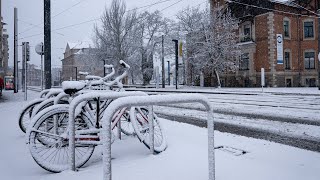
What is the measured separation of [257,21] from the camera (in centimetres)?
3512

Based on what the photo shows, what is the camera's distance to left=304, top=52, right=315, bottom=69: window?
33991mm

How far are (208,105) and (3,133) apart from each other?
17.1 ft

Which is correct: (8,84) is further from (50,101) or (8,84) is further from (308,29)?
(50,101)

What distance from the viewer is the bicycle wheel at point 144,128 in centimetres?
472

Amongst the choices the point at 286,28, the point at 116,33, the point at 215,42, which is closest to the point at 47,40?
the point at 215,42

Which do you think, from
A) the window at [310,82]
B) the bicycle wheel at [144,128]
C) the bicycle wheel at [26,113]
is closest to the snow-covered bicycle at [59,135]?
the bicycle wheel at [144,128]

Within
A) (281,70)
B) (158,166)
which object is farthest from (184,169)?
(281,70)

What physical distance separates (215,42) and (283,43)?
7.52 meters

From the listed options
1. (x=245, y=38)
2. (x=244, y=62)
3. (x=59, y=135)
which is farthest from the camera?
(x=245, y=38)

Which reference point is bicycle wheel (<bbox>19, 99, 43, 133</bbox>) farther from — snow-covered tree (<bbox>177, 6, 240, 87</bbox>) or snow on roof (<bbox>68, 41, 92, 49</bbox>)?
snow on roof (<bbox>68, 41, 92, 49</bbox>)

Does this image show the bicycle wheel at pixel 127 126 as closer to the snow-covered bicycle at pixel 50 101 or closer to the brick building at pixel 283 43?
the snow-covered bicycle at pixel 50 101

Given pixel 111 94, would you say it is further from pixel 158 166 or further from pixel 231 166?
pixel 231 166

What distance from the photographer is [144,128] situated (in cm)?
493

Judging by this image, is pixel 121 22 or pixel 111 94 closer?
pixel 111 94
